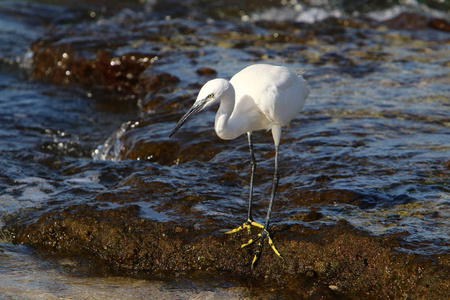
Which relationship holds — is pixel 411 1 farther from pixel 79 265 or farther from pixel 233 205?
pixel 79 265

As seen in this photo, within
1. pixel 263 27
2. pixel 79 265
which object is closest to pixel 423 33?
pixel 263 27

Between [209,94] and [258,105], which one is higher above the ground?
[209,94]

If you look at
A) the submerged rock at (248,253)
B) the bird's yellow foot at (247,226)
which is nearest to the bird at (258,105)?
the bird's yellow foot at (247,226)

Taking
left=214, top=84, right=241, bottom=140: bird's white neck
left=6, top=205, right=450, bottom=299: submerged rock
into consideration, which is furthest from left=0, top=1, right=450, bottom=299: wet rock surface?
left=214, top=84, right=241, bottom=140: bird's white neck

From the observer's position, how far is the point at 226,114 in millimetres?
4137

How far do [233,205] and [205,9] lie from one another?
10.2 m

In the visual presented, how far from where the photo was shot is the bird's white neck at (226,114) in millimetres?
4031

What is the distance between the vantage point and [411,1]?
14.4 meters

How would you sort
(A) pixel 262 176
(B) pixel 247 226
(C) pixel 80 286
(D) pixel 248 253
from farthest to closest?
(A) pixel 262 176
(B) pixel 247 226
(D) pixel 248 253
(C) pixel 80 286

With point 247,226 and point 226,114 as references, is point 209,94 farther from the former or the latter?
point 247,226

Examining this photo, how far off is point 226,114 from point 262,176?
1.31 m

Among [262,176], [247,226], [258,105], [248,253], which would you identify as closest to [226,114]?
[258,105]

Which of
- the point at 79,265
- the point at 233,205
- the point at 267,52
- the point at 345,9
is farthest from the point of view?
the point at 345,9

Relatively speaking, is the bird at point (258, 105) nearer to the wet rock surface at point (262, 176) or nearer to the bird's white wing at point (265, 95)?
the bird's white wing at point (265, 95)
